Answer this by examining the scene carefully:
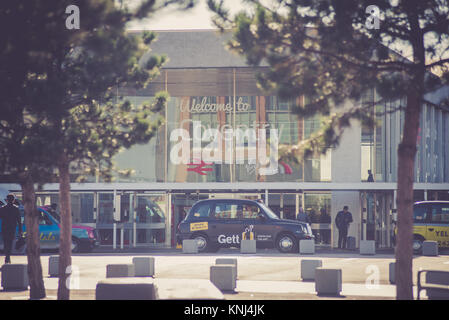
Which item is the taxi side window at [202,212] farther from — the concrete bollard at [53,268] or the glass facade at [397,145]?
the concrete bollard at [53,268]

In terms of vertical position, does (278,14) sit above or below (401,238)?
above

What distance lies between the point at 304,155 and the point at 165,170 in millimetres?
21292

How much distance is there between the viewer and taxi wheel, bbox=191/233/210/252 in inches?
1016

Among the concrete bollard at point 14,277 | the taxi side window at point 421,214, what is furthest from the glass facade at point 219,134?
the concrete bollard at point 14,277

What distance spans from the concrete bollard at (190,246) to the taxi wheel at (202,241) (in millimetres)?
526

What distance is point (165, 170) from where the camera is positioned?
3238 cm

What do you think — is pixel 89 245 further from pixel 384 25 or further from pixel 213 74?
pixel 384 25

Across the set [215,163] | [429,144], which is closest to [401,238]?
[215,163]

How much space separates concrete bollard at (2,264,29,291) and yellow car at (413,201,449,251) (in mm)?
15334

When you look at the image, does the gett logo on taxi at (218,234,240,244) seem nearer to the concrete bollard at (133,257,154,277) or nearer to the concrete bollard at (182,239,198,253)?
the concrete bollard at (182,239,198,253)

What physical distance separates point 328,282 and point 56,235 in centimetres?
1437

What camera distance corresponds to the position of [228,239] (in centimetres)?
2578

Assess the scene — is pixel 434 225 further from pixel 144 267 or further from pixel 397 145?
pixel 144 267

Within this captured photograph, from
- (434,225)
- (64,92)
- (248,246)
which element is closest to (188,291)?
(64,92)
